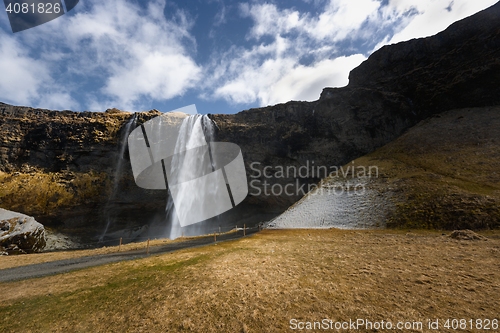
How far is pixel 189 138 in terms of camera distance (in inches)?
1916

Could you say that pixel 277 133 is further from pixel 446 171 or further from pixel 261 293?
pixel 261 293

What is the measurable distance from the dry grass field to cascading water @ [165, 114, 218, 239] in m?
32.0

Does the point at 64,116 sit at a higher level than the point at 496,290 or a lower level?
higher

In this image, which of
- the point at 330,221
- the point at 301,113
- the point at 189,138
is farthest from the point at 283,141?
the point at 330,221

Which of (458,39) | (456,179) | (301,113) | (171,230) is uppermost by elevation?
(458,39)

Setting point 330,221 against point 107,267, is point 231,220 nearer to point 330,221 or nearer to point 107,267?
point 330,221

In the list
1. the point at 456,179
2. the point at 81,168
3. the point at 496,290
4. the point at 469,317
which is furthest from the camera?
the point at 81,168

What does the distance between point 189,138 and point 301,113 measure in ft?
85.8

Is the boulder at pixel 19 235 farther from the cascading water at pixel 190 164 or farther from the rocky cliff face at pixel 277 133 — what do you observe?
the cascading water at pixel 190 164

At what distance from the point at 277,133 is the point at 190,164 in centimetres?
2021

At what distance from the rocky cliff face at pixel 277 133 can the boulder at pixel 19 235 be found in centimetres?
1052

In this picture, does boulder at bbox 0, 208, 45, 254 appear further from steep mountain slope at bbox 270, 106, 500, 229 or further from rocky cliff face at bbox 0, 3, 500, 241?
steep mountain slope at bbox 270, 106, 500, 229

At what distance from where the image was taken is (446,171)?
1126 inches

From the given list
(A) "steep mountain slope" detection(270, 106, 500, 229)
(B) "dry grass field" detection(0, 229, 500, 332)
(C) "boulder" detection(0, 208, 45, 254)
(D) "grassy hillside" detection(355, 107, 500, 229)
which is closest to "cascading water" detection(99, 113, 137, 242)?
(C) "boulder" detection(0, 208, 45, 254)
